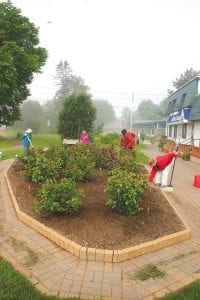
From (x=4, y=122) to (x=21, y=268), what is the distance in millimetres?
32486

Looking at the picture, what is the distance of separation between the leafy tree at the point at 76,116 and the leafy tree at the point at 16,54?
4878 millimetres

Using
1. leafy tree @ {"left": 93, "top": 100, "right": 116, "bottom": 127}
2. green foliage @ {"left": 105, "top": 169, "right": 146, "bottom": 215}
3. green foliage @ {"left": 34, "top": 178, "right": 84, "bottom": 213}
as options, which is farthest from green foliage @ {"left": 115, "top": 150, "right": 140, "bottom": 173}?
leafy tree @ {"left": 93, "top": 100, "right": 116, "bottom": 127}

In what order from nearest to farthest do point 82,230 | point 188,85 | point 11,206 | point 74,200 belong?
point 82,230 → point 74,200 → point 11,206 → point 188,85

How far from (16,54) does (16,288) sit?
27554 mm

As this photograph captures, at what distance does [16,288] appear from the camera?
4.36 meters

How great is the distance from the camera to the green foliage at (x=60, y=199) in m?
6.61

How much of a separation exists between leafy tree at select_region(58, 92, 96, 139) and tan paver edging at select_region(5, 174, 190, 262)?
2415 cm

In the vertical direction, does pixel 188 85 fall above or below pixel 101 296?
above

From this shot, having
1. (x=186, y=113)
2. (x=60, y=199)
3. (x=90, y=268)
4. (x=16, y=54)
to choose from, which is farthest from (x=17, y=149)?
(x=90, y=268)

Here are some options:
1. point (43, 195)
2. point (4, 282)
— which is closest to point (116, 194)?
point (43, 195)

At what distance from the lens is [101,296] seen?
14.4ft

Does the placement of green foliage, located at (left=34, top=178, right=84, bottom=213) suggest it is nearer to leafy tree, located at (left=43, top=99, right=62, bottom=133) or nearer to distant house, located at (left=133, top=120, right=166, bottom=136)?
distant house, located at (left=133, top=120, right=166, bottom=136)

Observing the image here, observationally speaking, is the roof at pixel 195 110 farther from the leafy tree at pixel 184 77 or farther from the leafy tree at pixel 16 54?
the leafy tree at pixel 184 77

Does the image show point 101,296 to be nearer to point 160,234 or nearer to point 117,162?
point 160,234
